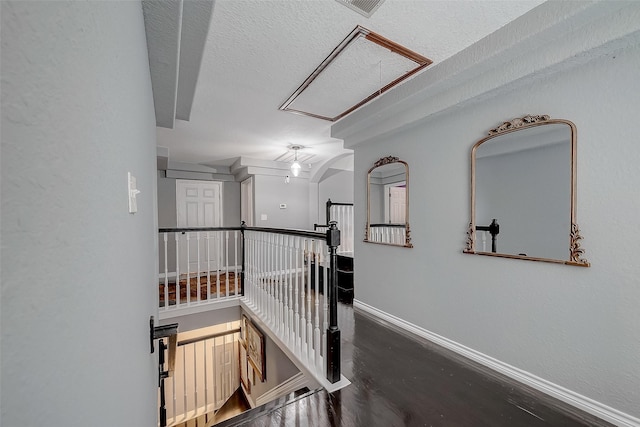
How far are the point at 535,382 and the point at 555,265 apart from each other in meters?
0.82

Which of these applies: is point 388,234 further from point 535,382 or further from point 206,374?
point 206,374

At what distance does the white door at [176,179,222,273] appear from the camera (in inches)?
215

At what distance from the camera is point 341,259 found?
439cm

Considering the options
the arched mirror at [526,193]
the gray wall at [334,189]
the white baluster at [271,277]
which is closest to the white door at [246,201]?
the gray wall at [334,189]

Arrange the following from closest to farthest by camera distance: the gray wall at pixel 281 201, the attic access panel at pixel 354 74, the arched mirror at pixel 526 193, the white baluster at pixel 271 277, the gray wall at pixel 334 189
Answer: the arched mirror at pixel 526 193, the attic access panel at pixel 354 74, the white baluster at pixel 271 277, the gray wall at pixel 281 201, the gray wall at pixel 334 189

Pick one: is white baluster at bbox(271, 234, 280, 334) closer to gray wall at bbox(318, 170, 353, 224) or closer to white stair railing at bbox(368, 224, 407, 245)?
white stair railing at bbox(368, 224, 407, 245)

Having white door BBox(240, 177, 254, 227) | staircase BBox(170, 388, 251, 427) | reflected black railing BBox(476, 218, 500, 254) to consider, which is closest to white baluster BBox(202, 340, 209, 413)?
staircase BBox(170, 388, 251, 427)

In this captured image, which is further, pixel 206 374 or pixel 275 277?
pixel 206 374

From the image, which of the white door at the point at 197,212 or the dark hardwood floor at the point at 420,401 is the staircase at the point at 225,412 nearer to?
the white door at the point at 197,212

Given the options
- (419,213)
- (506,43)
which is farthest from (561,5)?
(419,213)

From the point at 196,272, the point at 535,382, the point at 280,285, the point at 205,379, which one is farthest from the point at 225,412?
the point at 535,382

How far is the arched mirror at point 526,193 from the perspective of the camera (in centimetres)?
169

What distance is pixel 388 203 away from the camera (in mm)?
3080

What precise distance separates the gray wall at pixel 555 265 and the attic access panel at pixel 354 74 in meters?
0.57
